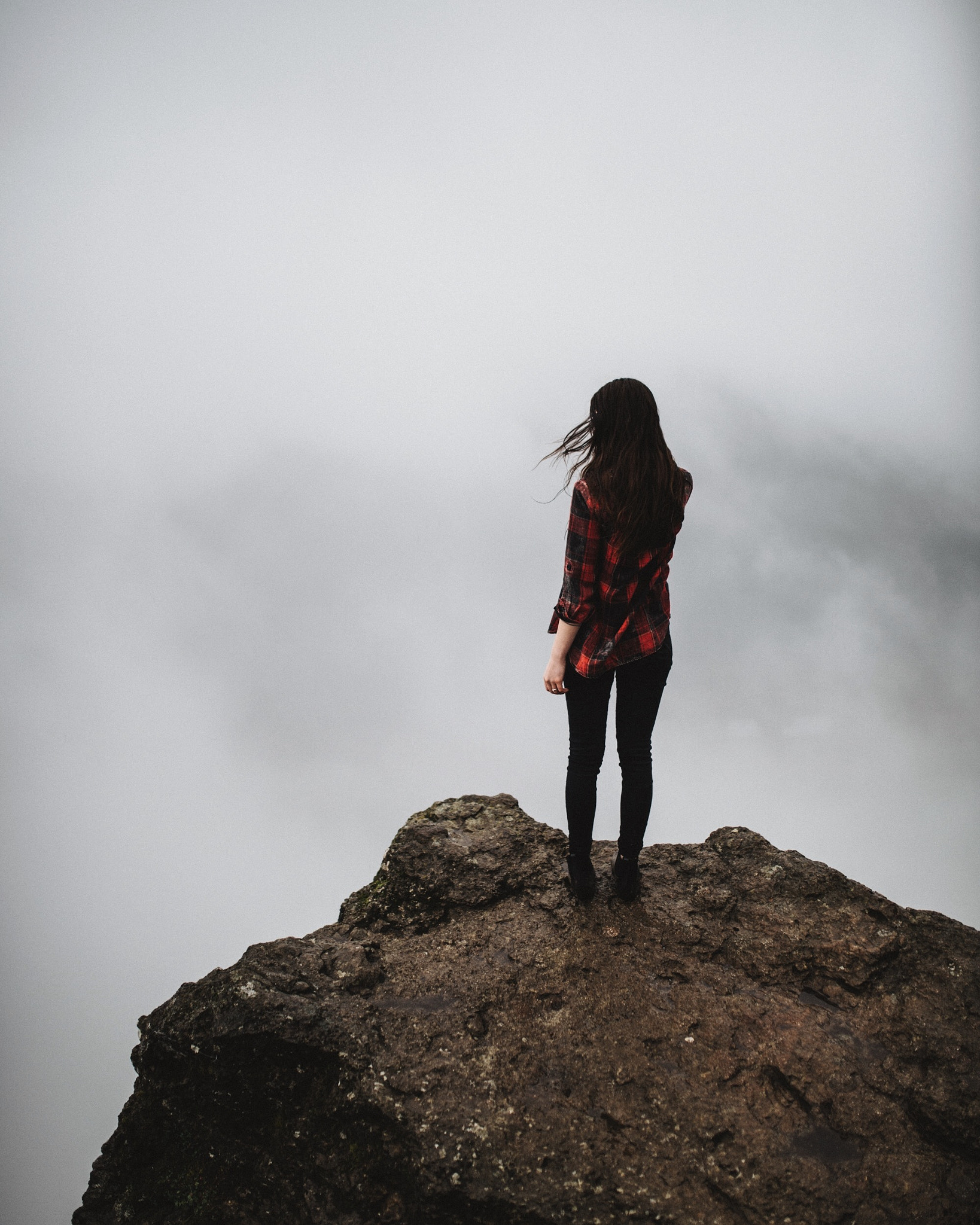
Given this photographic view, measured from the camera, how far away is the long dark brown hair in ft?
12.8

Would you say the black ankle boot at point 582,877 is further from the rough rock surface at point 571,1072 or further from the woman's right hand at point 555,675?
the woman's right hand at point 555,675

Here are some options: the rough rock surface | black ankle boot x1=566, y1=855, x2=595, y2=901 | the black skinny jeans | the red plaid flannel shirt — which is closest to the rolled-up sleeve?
the red plaid flannel shirt

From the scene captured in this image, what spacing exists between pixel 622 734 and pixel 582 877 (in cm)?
108

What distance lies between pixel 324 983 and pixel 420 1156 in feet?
3.67

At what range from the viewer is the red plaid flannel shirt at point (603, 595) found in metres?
4.09

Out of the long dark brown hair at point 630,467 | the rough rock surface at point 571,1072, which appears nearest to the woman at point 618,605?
the long dark brown hair at point 630,467

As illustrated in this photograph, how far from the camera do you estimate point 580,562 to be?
4.14 metres

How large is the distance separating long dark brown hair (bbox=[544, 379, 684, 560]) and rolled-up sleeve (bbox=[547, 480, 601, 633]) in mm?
91

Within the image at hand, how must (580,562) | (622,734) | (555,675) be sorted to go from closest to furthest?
(580,562) → (555,675) → (622,734)

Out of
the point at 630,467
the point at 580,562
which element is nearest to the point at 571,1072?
the point at 580,562

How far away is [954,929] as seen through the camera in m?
4.73

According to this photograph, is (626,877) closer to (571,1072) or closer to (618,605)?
(571,1072)

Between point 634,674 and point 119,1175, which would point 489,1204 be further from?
point 634,674

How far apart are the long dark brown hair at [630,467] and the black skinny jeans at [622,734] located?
84 cm
